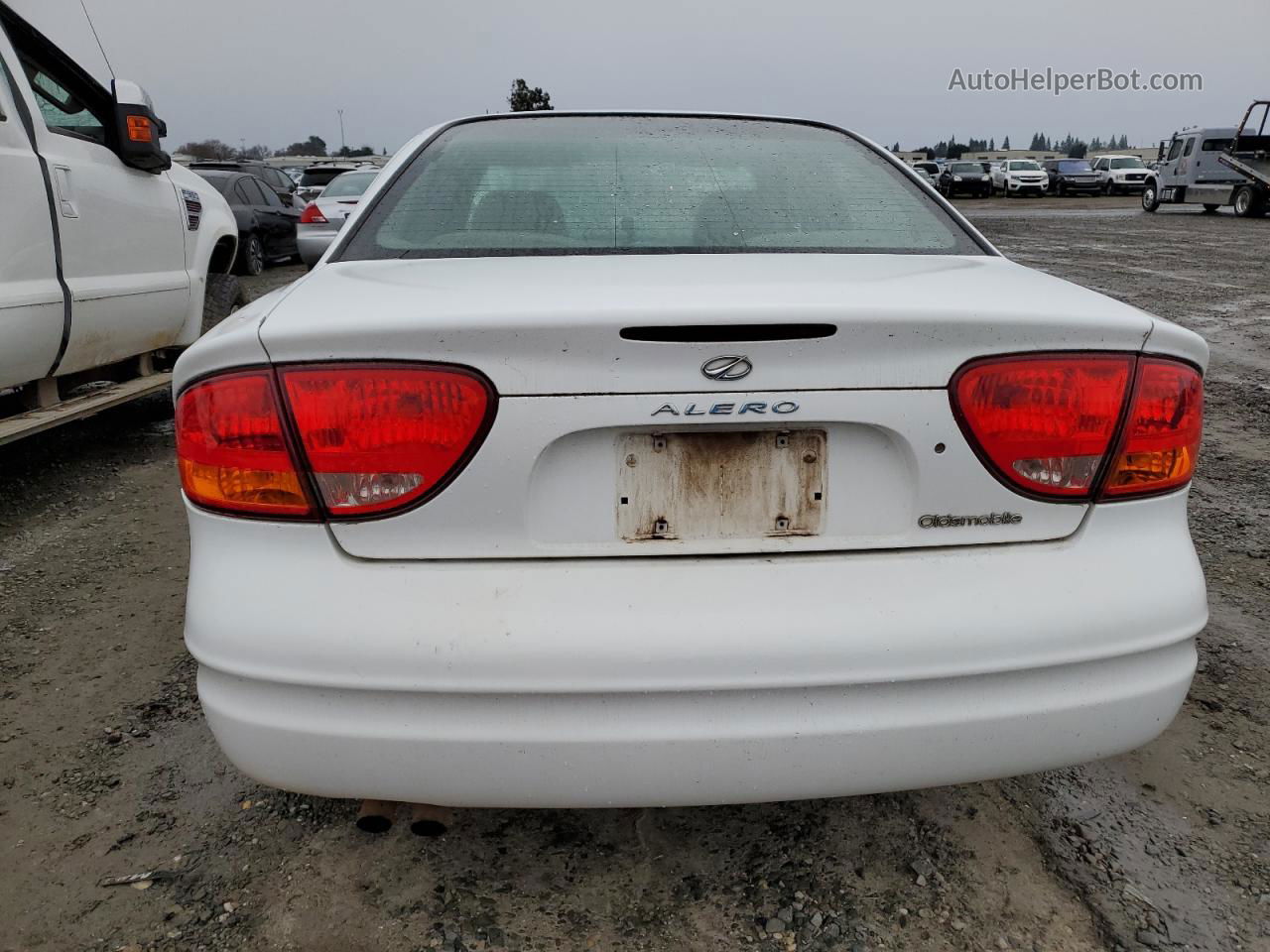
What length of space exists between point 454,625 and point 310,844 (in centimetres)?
84

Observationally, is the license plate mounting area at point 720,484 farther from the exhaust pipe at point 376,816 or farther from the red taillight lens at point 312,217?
the red taillight lens at point 312,217

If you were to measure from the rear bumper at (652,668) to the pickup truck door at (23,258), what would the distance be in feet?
8.32

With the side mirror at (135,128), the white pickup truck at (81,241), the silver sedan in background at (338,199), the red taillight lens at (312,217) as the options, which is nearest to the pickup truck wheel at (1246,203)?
the silver sedan in background at (338,199)

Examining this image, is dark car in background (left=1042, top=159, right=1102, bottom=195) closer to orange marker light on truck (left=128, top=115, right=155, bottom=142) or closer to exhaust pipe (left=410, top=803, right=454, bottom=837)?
orange marker light on truck (left=128, top=115, right=155, bottom=142)

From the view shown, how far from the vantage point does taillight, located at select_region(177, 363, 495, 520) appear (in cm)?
143

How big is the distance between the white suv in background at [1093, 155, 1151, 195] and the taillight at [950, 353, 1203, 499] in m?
40.8

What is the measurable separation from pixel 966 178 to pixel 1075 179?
433cm

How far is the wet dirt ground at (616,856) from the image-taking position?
169cm

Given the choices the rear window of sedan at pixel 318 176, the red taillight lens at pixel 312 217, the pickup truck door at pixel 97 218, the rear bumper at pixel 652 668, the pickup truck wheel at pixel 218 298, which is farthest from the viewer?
the rear window of sedan at pixel 318 176

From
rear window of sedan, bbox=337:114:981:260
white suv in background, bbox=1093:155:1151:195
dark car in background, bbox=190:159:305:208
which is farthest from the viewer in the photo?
white suv in background, bbox=1093:155:1151:195

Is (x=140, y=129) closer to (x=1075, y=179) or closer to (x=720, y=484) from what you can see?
(x=720, y=484)

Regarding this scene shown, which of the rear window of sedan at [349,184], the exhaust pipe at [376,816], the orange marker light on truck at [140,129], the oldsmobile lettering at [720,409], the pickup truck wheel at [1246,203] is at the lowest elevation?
the exhaust pipe at [376,816]

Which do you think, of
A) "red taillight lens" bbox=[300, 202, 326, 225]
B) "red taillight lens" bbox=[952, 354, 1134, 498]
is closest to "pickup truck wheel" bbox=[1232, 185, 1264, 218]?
"red taillight lens" bbox=[300, 202, 326, 225]

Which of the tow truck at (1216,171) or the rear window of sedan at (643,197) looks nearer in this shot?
the rear window of sedan at (643,197)
